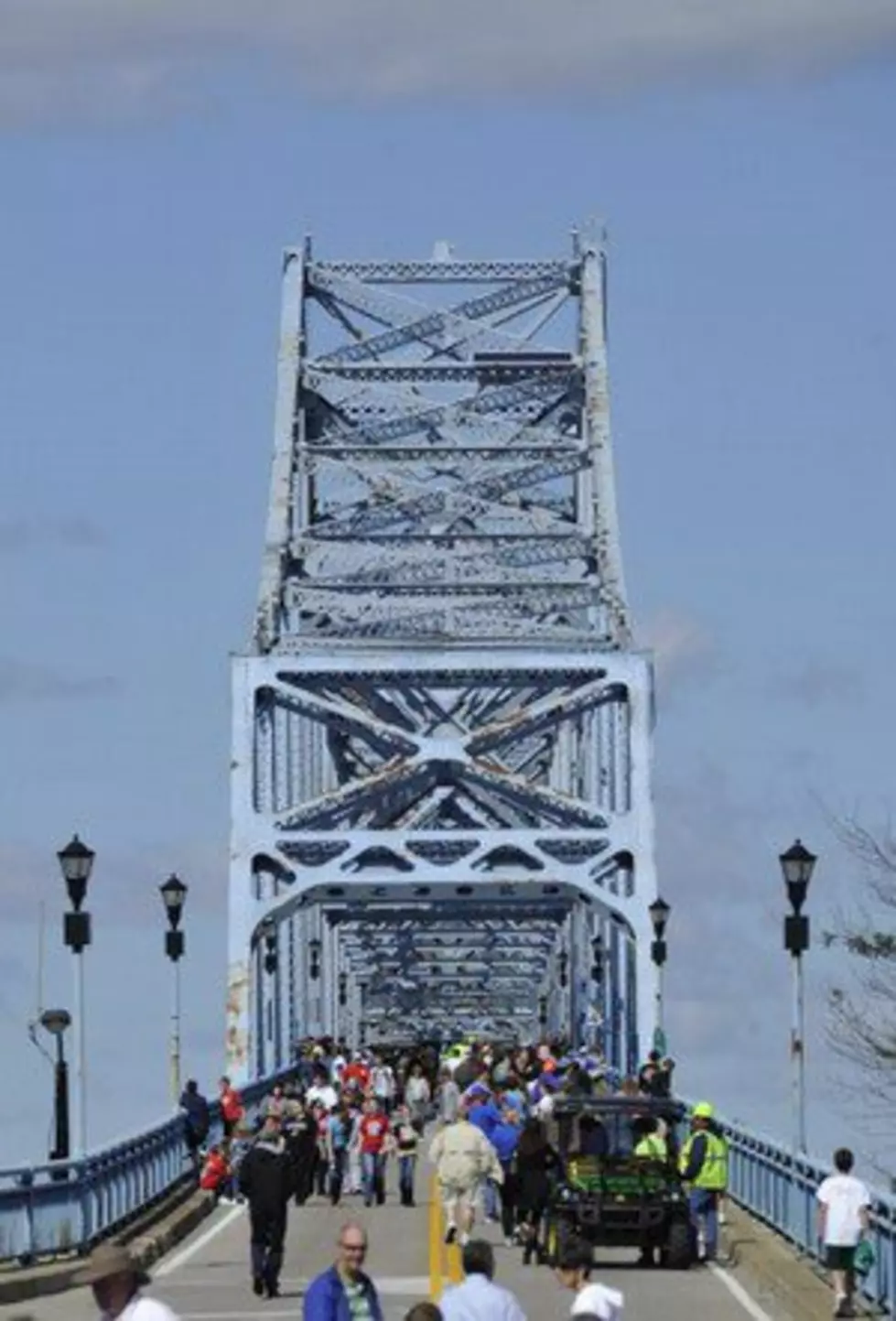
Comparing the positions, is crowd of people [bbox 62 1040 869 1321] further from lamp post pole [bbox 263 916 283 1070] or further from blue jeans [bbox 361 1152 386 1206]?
lamp post pole [bbox 263 916 283 1070]

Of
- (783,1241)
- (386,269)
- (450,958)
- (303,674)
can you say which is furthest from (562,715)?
(450,958)

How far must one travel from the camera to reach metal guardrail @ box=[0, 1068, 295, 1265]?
3988cm

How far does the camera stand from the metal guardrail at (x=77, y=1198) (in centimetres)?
3988

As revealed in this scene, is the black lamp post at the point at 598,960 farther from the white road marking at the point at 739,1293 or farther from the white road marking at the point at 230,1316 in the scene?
the white road marking at the point at 230,1316

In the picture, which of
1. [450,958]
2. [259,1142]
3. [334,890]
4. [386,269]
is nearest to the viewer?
[259,1142]

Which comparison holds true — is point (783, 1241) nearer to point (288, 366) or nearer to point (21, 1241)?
point (21, 1241)

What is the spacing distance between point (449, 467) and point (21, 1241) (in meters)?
95.7

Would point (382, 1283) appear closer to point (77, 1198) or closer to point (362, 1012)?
point (77, 1198)

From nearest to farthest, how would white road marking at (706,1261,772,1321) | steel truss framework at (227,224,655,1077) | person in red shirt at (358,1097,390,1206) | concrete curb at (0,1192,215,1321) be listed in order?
1. white road marking at (706,1261,772,1321)
2. concrete curb at (0,1192,215,1321)
3. person in red shirt at (358,1097,390,1206)
4. steel truss framework at (227,224,655,1077)

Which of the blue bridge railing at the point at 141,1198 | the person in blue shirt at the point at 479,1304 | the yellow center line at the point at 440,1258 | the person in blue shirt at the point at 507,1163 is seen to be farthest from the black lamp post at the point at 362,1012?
the person in blue shirt at the point at 479,1304

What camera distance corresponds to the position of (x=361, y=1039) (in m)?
194

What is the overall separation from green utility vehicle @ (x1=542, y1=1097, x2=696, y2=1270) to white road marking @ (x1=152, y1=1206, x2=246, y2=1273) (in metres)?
3.78

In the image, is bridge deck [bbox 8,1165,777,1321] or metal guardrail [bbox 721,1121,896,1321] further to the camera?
bridge deck [bbox 8,1165,777,1321]

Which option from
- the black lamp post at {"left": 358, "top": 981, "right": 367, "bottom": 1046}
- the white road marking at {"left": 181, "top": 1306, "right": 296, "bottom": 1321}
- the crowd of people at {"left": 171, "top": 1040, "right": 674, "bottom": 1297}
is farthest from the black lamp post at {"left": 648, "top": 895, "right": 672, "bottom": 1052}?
the black lamp post at {"left": 358, "top": 981, "right": 367, "bottom": 1046}
